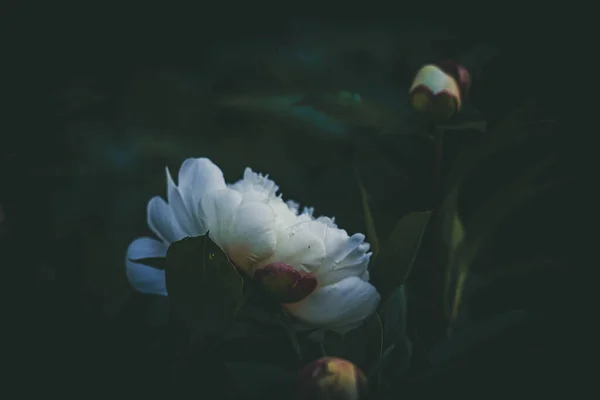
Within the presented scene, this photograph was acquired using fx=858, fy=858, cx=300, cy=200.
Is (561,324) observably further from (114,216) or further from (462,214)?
(114,216)

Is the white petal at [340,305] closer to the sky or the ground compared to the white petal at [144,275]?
closer to the ground

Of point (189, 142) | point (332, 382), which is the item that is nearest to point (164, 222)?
point (332, 382)

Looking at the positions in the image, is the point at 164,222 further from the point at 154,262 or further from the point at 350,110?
the point at 350,110

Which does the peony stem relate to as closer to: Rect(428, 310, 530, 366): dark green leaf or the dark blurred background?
the dark blurred background

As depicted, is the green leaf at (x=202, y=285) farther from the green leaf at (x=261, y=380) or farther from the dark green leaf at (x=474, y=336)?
the dark green leaf at (x=474, y=336)

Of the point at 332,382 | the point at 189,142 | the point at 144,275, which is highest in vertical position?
the point at 189,142

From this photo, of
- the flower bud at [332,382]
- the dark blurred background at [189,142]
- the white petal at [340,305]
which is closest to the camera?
the flower bud at [332,382]

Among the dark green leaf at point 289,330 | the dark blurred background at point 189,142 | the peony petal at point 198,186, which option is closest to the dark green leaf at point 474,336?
the dark blurred background at point 189,142

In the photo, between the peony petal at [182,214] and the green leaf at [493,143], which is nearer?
the peony petal at [182,214]

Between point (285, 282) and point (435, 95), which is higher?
point (435, 95)
